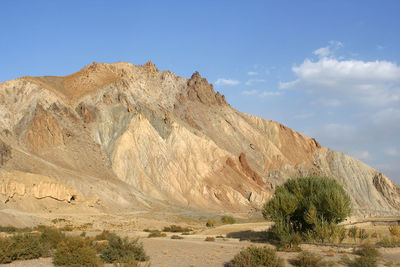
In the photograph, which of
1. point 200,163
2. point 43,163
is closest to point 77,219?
point 43,163

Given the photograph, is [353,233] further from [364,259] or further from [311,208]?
[364,259]

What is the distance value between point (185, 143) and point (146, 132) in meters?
8.13

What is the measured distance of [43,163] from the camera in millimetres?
59875

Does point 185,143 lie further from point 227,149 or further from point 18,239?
point 18,239

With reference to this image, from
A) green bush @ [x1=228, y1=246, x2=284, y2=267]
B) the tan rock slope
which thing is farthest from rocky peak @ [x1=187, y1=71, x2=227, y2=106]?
green bush @ [x1=228, y1=246, x2=284, y2=267]

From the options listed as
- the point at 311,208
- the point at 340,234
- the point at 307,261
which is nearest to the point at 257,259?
the point at 307,261

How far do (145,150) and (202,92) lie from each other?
103ft

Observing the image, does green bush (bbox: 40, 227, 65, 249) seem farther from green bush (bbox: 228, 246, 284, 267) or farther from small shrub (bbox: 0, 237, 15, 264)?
green bush (bbox: 228, 246, 284, 267)

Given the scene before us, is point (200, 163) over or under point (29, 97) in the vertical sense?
under

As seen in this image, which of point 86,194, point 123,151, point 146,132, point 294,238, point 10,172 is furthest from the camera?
point 146,132

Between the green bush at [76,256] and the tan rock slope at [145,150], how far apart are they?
32339 millimetres

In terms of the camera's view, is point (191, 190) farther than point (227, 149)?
No

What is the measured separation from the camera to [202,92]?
336ft

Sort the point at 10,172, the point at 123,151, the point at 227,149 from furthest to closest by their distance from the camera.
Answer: the point at 227,149, the point at 123,151, the point at 10,172
